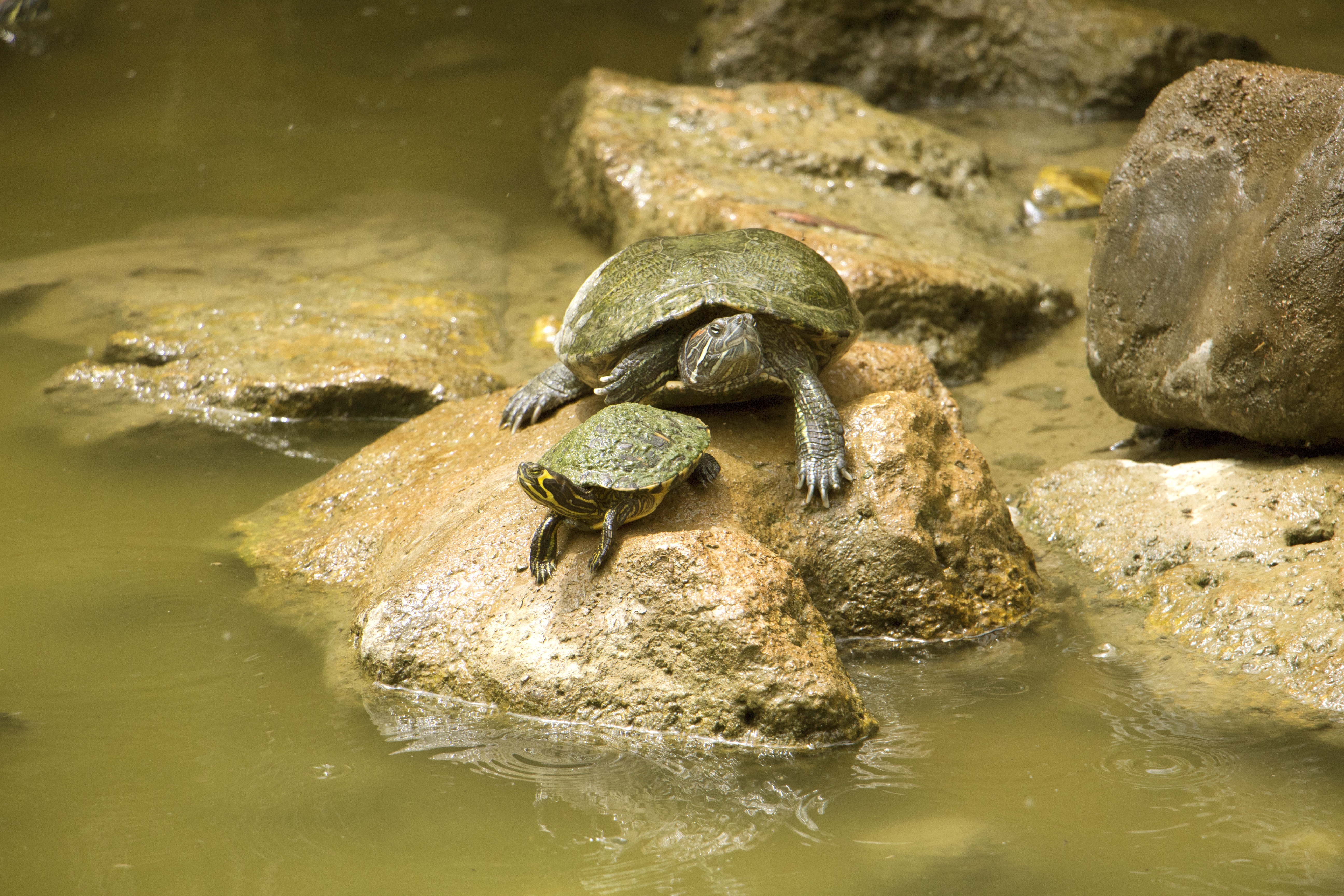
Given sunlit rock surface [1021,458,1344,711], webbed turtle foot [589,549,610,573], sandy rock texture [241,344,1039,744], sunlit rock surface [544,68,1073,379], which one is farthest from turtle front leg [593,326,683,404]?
sunlit rock surface [544,68,1073,379]

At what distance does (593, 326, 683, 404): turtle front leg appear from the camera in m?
3.70

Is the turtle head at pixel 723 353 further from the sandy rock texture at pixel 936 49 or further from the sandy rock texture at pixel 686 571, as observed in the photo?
the sandy rock texture at pixel 936 49

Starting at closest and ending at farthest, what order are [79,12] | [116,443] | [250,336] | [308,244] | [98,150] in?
1. [116,443]
2. [250,336]
3. [308,244]
4. [98,150]
5. [79,12]

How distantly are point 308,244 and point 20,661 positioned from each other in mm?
4417

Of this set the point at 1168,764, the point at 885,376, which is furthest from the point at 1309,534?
the point at 885,376

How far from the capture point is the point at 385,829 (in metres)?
2.73

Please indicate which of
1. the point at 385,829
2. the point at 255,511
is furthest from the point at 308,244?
the point at 385,829

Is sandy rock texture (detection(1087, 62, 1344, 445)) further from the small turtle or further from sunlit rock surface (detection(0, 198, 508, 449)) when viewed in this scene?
sunlit rock surface (detection(0, 198, 508, 449))

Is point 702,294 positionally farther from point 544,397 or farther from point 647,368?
point 544,397

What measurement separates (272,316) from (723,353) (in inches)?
147

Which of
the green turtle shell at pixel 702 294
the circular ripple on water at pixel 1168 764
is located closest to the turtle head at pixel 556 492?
the green turtle shell at pixel 702 294

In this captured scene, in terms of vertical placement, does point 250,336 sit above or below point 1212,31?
below

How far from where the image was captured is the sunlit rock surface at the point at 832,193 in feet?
19.3

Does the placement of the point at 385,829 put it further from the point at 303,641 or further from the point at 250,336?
the point at 250,336
